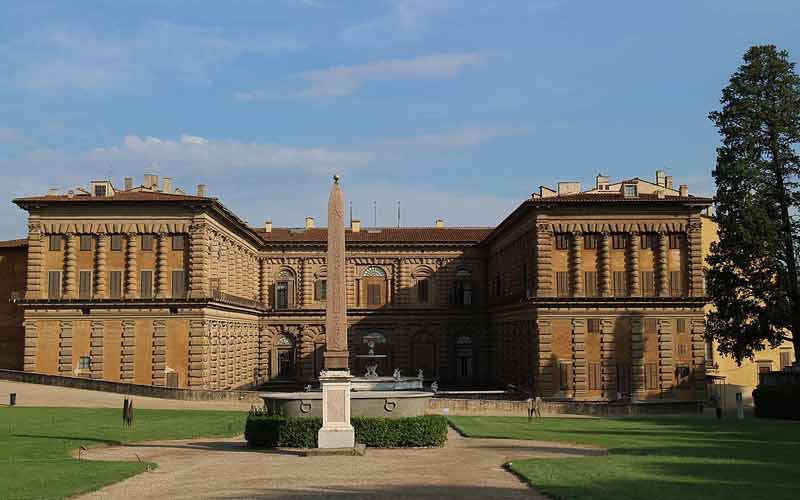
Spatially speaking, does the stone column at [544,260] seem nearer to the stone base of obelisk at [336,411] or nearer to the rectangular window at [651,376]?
the rectangular window at [651,376]

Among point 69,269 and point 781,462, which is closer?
point 781,462

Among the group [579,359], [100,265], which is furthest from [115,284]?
[579,359]

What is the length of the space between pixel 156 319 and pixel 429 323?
26.3 metres

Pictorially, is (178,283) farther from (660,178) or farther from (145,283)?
(660,178)

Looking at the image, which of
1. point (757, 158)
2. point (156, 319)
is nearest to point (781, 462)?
point (757, 158)

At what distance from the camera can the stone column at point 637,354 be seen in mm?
48812

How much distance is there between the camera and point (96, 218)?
50.3 meters

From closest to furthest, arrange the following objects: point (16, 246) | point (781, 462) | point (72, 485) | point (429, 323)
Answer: point (72, 485)
point (781, 462)
point (16, 246)
point (429, 323)

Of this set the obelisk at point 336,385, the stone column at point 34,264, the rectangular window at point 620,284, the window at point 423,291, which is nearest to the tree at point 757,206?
the rectangular window at point 620,284

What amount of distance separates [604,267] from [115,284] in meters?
30.0

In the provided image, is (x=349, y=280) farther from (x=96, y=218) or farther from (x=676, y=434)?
(x=676, y=434)

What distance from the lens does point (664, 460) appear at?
71.4ft

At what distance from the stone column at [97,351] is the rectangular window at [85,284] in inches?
85.7

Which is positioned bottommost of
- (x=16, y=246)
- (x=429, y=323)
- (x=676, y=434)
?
(x=676, y=434)
